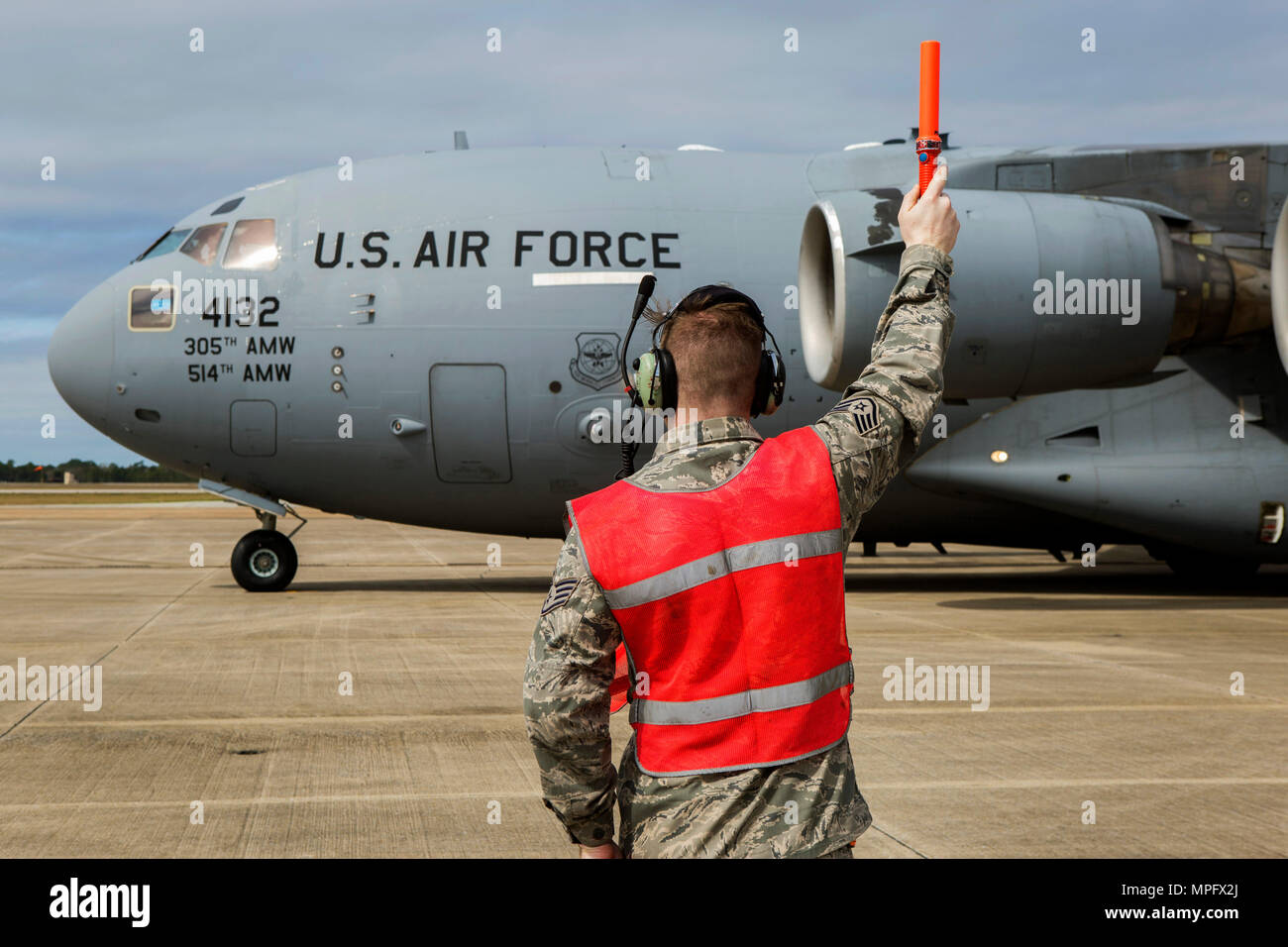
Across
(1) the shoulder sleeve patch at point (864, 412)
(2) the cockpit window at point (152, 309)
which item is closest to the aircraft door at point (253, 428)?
(2) the cockpit window at point (152, 309)

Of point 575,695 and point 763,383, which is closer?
point 575,695

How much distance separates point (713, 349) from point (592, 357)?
1061 centimetres

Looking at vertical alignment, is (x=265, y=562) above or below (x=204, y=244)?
below

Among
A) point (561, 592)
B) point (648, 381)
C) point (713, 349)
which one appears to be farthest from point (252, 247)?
point (561, 592)

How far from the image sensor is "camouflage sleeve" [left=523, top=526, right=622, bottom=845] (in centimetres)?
234

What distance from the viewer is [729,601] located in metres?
2.31

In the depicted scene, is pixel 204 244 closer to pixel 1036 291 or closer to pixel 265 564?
pixel 265 564

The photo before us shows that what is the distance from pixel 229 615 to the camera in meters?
12.2

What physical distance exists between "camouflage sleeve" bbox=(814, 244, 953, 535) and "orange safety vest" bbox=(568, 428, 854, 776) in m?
0.08

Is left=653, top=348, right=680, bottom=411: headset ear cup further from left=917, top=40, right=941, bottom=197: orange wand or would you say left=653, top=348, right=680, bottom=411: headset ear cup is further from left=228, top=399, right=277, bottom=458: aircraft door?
left=228, top=399, right=277, bottom=458: aircraft door

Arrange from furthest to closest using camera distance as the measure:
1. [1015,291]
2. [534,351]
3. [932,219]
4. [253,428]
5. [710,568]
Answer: [253,428] → [534,351] → [1015,291] → [932,219] → [710,568]

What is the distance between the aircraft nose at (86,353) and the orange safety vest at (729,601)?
12183 millimetres

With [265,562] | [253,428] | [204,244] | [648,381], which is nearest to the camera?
[648,381]
